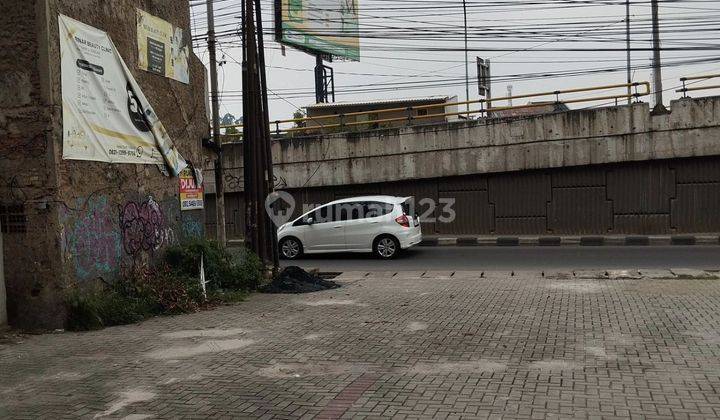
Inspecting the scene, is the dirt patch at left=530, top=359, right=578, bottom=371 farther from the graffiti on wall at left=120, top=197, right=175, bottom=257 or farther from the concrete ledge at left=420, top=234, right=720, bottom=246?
the concrete ledge at left=420, top=234, right=720, bottom=246

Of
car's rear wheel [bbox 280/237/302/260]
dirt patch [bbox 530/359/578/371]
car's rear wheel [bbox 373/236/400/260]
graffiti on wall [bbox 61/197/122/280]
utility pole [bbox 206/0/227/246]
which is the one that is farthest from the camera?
car's rear wheel [bbox 280/237/302/260]

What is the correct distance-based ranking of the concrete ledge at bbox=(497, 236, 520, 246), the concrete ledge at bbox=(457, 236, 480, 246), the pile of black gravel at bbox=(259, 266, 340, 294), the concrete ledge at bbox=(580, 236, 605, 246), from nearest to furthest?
the pile of black gravel at bbox=(259, 266, 340, 294) → the concrete ledge at bbox=(580, 236, 605, 246) → the concrete ledge at bbox=(497, 236, 520, 246) → the concrete ledge at bbox=(457, 236, 480, 246)

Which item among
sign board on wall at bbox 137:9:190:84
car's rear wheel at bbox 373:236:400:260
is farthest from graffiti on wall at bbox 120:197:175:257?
car's rear wheel at bbox 373:236:400:260

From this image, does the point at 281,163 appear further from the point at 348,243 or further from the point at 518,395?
the point at 518,395

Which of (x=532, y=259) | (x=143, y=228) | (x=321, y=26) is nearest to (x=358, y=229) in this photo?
(x=532, y=259)

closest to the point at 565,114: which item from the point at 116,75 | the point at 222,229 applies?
the point at 222,229

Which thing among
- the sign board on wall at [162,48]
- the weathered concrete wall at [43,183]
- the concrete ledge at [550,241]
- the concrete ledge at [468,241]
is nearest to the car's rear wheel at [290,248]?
the concrete ledge at [468,241]

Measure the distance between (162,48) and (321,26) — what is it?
21.3 meters

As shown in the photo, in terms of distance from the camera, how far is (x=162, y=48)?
1088 centimetres

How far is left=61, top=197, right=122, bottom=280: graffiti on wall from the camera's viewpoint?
8359mm

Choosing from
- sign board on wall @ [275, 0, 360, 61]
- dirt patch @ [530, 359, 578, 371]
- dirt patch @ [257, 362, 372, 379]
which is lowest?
dirt patch @ [530, 359, 578, 371]

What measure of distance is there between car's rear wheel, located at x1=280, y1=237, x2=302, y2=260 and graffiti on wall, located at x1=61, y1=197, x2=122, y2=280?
754cm

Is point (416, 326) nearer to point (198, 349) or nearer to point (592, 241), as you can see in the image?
point (198, 349)

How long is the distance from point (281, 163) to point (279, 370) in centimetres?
1693
